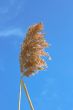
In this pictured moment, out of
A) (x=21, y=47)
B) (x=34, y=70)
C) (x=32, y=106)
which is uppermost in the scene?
(x=21, y=47)

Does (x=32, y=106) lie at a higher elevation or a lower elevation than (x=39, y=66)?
lower

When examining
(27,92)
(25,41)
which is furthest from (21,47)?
(27,92)

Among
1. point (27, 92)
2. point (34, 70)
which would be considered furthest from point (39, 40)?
point (27, 92)

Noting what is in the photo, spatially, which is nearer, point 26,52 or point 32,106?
point 32,106

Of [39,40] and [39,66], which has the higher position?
[39,40]

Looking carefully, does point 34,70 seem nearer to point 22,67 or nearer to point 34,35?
point 22,67

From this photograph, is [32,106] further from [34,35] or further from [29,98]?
[34,35]
